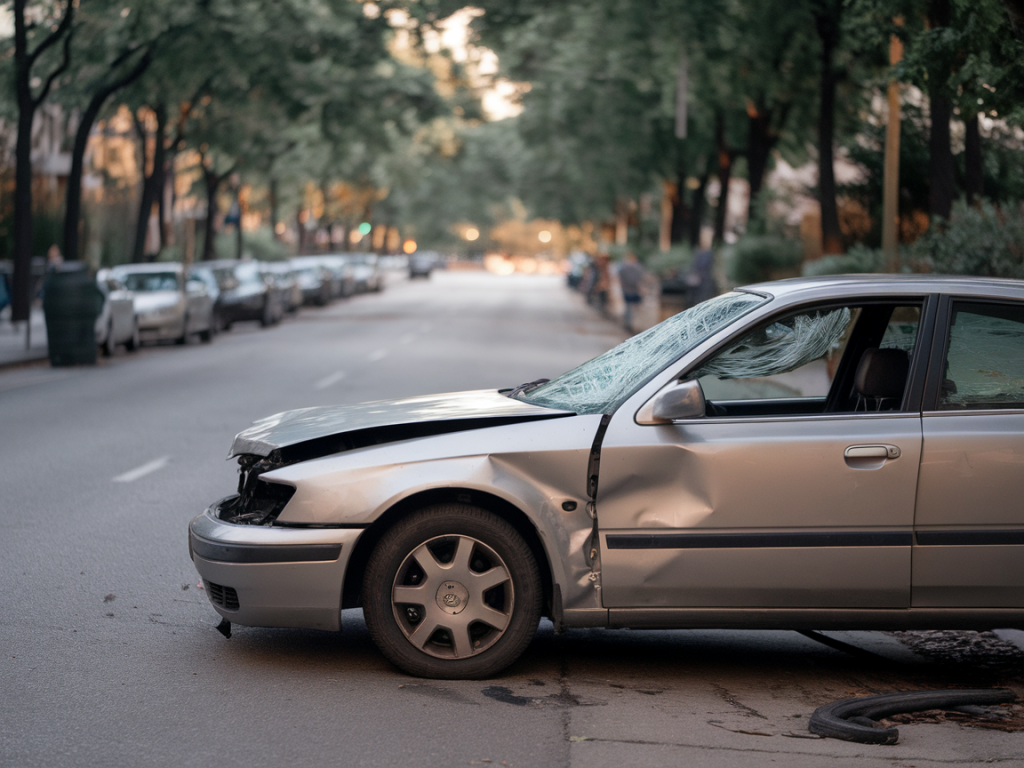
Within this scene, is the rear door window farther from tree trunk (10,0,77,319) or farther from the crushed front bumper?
tree trunk (10,0,77,319)

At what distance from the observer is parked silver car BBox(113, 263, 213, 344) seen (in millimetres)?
26766

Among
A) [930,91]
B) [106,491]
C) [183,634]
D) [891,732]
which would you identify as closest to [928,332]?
[891,732]

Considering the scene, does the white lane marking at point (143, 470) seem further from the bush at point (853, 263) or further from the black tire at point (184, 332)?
the black tire at point (184, 332)

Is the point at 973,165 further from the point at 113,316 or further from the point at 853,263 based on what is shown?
the point at 113,316

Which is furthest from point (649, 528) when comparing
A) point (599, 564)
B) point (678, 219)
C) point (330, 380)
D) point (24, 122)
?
point (678, 219)

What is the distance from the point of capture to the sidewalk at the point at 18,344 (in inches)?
893

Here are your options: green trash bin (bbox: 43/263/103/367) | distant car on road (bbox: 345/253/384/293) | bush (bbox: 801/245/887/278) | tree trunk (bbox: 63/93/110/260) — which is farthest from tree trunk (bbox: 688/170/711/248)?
green trash bin (bbox: 43/263/103/367)

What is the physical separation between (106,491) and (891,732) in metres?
6.90

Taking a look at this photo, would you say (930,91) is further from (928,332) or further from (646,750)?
(646,750)

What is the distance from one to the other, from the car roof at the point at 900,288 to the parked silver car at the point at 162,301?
22.1 metres

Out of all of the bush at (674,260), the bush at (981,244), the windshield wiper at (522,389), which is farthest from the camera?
the bush at (674,260)

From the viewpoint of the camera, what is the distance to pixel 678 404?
17.6 feet

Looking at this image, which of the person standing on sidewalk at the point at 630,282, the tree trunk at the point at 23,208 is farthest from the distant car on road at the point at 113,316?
the person standing on sidewalk at the point at 630,282

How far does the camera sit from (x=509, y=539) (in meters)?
5.43
